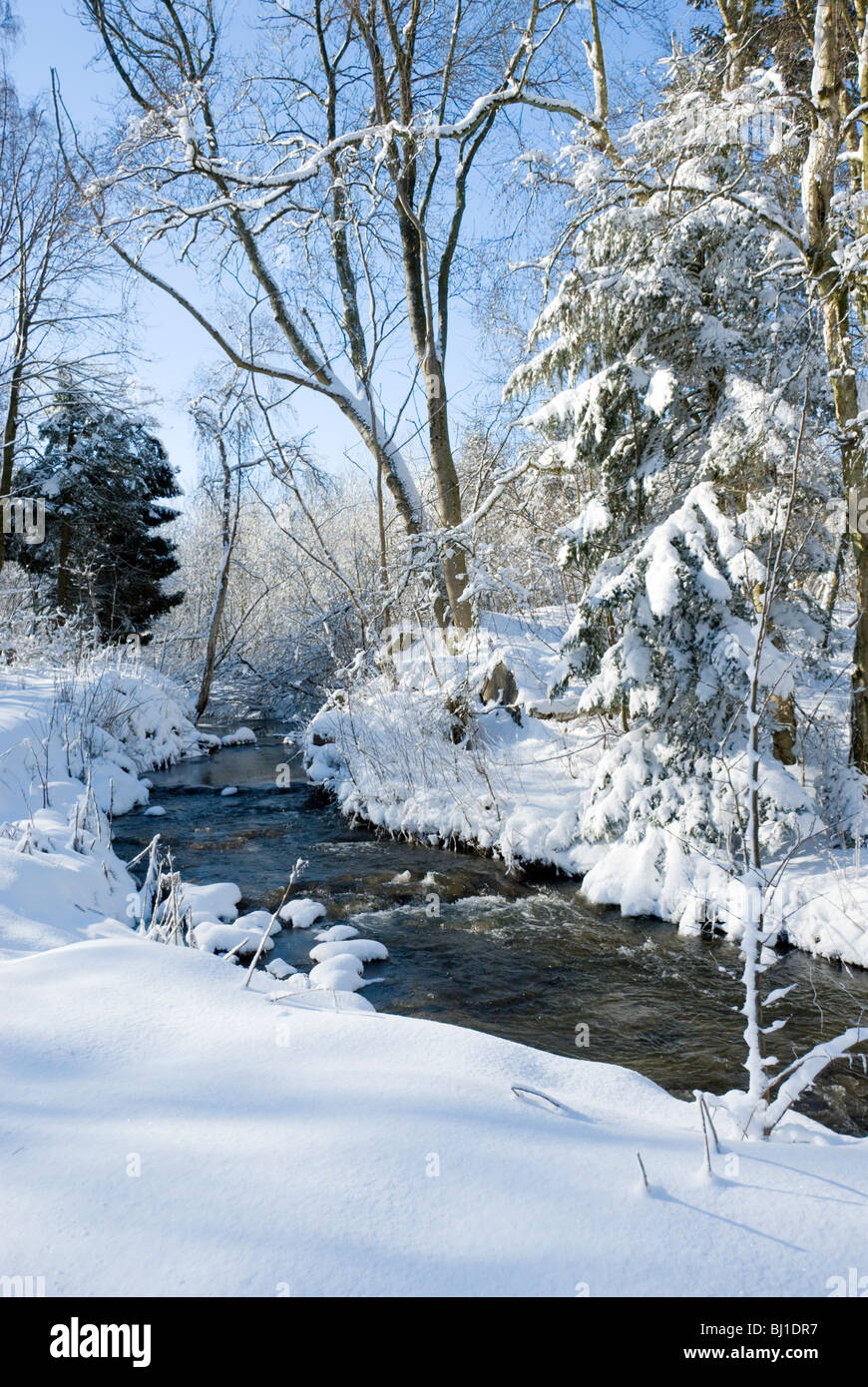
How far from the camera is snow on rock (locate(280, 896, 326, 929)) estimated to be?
579 centimetres

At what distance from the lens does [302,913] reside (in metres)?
5.85

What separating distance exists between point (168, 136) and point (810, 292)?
24.9 ft

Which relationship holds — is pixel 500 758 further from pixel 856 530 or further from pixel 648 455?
pixel 856 530

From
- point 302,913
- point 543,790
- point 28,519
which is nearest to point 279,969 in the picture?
point 302,913

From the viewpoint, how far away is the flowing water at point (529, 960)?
400cm

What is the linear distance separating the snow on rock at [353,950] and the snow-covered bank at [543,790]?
1.86m

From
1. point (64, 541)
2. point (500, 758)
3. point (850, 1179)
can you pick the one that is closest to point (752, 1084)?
point (850, 1179)

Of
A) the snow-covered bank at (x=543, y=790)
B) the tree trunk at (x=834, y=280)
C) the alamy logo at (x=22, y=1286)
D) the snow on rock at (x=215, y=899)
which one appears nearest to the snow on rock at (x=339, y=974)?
the snow on rock at (x=215, y=899)

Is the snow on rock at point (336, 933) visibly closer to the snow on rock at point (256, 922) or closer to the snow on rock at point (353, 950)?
the snow on rock at point (353, 950)

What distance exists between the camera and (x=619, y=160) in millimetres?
7652

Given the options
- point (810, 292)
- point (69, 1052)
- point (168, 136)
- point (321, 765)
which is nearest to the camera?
point (69, 1052)
